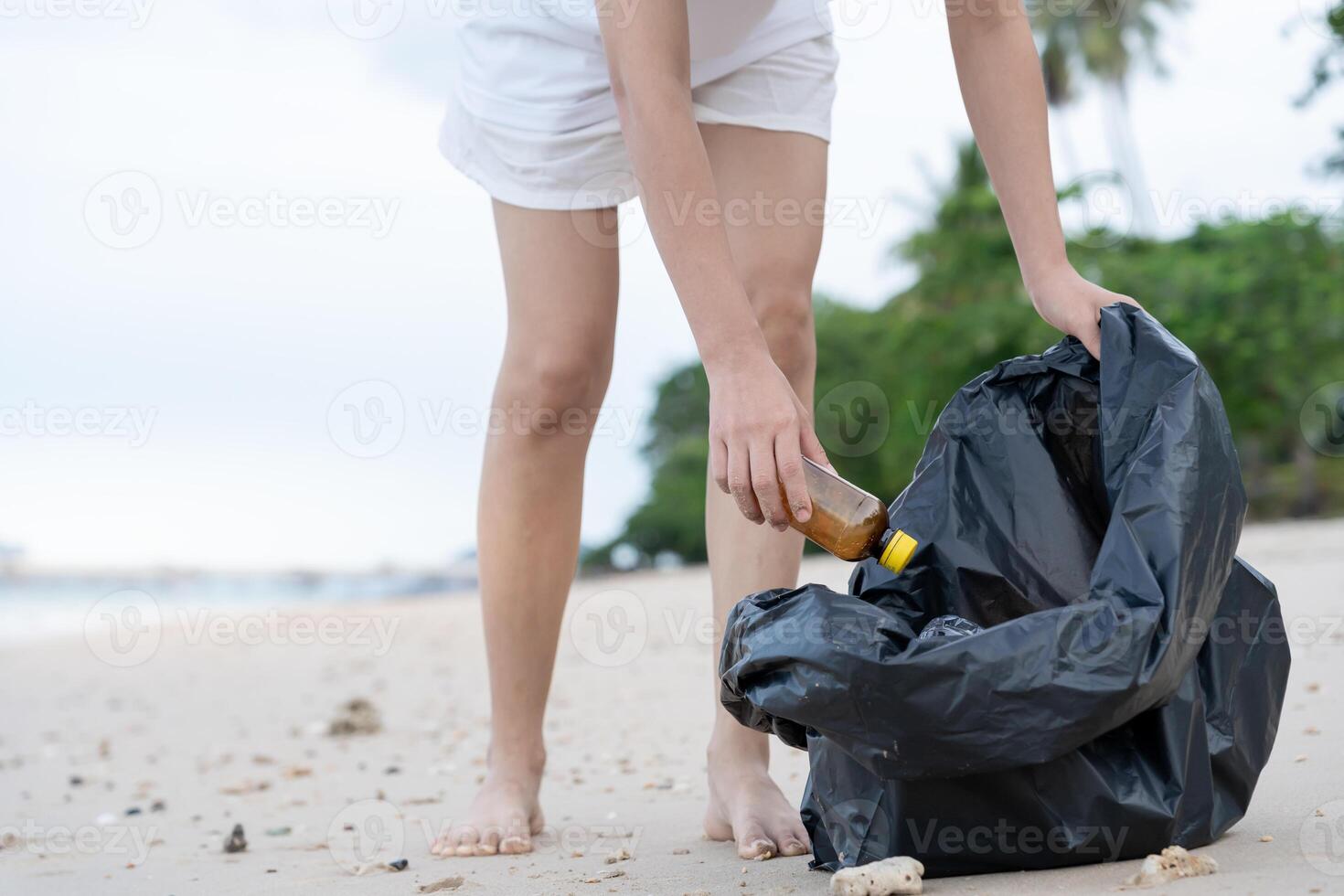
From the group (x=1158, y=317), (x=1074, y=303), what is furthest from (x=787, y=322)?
(x=1158, y=317)

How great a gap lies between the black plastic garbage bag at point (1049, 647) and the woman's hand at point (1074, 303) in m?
0.04

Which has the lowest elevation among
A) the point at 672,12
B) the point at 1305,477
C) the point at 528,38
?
the point at 1305,477

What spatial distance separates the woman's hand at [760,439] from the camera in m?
1.51

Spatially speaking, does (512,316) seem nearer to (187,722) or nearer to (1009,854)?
(1009,854)

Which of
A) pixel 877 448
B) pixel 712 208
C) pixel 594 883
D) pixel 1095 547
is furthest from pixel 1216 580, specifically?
pixel 877 448

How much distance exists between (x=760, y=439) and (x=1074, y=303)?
0.57m

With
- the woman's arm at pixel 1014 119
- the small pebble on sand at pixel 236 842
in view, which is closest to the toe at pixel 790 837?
the woman's arm at pixel 1014 119

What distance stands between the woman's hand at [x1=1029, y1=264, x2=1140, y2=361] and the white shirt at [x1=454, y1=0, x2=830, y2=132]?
729mm

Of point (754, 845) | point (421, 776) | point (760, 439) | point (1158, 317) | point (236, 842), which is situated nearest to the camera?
point (760, 439)

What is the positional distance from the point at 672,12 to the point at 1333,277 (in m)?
19.2

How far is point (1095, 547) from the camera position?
1668 mm

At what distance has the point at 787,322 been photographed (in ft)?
7.03

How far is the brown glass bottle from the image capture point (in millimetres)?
1574

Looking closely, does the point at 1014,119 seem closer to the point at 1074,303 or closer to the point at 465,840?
the point at 1074,303
